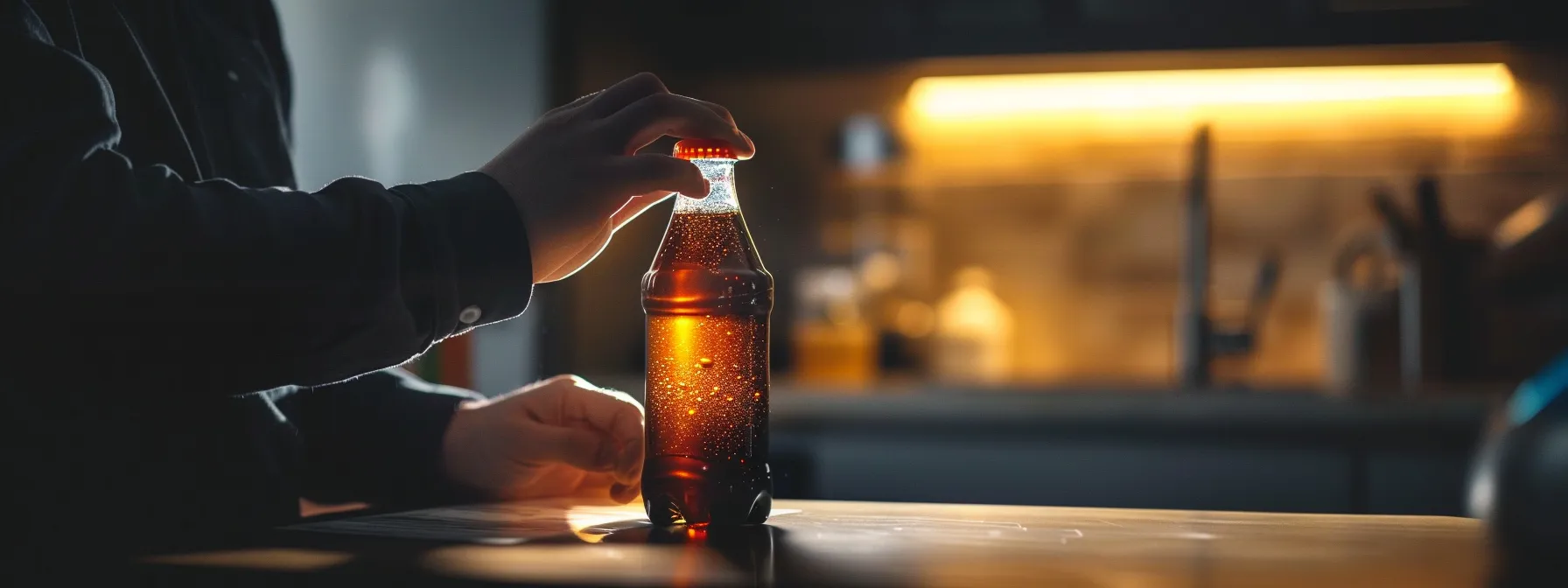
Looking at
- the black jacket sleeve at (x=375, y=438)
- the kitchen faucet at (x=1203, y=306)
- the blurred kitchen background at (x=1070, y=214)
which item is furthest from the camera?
the kitchen faucet at (x=1203, y=306)

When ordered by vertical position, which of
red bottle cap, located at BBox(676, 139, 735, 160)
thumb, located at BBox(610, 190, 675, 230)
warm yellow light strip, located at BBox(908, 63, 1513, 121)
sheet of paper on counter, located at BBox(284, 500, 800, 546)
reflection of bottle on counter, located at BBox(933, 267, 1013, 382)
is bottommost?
sheet of paper on counter, located at BBox(284, 500, 800, 546)

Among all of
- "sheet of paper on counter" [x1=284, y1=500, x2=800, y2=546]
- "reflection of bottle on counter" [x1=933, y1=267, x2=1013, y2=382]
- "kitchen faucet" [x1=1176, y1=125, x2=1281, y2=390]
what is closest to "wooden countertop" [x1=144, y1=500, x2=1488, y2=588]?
"sheet of paper on counter" [x1=284, y1=500, x2=800, y2=546]

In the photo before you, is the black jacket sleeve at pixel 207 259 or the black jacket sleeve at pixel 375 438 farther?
the black jacket sleeve at pixel 375 438

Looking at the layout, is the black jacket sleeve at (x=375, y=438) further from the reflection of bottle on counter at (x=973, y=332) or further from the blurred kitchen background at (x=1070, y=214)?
the reflection of bottle on counter at (x=973, y=332)

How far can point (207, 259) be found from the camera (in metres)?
0.57

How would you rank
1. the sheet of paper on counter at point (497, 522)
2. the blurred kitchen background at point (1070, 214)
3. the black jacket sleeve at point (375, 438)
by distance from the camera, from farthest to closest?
the blurred kitchen background at point (1070, 214), the black jacket sleeve at point (375, 438), the sheet of paper on counter at point (497, 522)

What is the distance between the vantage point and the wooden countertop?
1.60ft

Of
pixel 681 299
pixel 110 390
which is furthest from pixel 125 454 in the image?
pixel 681 299

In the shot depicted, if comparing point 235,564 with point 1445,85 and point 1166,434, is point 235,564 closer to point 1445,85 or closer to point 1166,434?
point 1166,434

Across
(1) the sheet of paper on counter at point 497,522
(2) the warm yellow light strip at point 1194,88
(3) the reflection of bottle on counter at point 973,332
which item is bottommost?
(1) the sheet of paper on counter at point 497,522

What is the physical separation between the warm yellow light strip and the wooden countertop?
2116mm

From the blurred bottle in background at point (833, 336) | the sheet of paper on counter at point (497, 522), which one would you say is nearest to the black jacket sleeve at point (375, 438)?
the sheet of paper on counter at point (497, 522)

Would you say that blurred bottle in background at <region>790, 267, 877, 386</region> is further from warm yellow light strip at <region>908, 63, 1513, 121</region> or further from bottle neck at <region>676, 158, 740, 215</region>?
bottle neck at <region>676, 158, 740, 215</region>

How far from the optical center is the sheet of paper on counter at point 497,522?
61 centimetres
